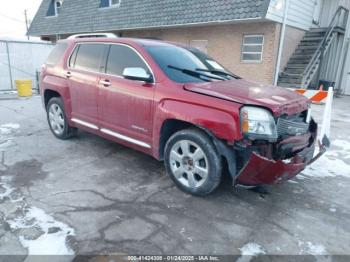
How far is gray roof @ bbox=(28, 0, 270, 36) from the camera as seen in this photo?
10.5 metres

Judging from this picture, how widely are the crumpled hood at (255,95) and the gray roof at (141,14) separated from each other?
7.06 metres

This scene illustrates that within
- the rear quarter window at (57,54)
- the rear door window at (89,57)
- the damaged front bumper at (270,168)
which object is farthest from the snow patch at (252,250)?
the rear quarter window at (57,54)

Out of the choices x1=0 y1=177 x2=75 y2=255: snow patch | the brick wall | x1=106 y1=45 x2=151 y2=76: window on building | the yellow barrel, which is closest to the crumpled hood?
x1=106 y1=45 x2=151 y2=76: window on building

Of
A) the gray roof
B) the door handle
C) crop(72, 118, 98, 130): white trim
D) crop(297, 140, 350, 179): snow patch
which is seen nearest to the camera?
the door handle

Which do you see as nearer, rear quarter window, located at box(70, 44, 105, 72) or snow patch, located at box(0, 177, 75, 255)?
snow patch, located at box(0, 177, 75, 255)

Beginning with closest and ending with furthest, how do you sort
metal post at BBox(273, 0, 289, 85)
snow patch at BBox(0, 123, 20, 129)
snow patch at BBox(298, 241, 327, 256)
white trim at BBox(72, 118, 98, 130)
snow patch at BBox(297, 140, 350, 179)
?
snow patch at BBox(298, 241, 327, 256), snow patch at BBox(297, 140, 350, 179), white trim at BBox(72, 118, 98, 130), snow patch at BBox(0, 123, 20, 129), metal post at BBox(273, 0, 289, 85)

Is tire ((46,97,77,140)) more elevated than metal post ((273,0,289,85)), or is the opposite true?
metal post ((273,0,289,85))

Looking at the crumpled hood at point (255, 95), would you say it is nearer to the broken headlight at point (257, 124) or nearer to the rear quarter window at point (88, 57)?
the broken headlight at point (257, 124)

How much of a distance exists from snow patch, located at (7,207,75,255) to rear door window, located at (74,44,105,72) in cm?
234

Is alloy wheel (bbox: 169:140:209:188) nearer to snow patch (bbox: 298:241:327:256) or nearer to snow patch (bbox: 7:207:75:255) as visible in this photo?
snow patch (bbox: 298:241:327:256)

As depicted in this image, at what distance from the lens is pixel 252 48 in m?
11.2

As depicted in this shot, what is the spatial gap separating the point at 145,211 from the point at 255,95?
178 cm

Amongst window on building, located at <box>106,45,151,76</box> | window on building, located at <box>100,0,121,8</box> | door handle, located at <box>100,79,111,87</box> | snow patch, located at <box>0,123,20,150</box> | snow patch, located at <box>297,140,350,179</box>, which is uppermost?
window on building, located at <box>100,0,121,8</box>

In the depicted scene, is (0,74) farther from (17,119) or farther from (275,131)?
(275,131)
